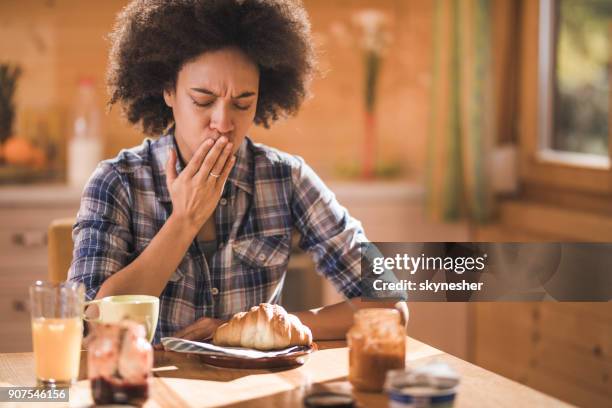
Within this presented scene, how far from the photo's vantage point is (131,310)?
1385 millimetres

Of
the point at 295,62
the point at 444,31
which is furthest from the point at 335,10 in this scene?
the point at 295,62

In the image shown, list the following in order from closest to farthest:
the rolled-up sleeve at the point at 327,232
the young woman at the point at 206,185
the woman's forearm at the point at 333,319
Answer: the woman's forearm at the point at 333,319 < the young woman at the point at 206,185 < the rolled-up sleeve at the point at 327,232

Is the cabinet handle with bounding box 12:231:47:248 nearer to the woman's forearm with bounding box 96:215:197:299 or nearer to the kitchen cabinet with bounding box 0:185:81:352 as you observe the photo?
the kitchen cabinet with bounding box 0:185:81:352

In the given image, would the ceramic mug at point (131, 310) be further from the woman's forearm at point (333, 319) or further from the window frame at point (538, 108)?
the window frame at point (538, 108)

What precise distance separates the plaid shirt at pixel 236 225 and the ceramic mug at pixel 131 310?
1.15 feet

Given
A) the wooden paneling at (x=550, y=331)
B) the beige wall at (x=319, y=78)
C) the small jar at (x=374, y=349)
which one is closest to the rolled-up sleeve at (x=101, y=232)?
the small jar at (x=374, y=349)

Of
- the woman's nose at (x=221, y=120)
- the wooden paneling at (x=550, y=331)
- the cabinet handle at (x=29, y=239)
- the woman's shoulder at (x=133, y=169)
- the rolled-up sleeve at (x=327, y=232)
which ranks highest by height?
the woman's nose at (x=221, y=120)

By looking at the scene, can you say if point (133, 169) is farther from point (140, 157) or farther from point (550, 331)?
point (550, 331)

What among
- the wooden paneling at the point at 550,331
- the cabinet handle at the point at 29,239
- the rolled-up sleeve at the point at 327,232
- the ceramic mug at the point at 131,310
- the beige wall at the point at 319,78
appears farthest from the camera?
the beige wall at the point at 319,78

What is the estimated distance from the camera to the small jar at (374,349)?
1.28 metres

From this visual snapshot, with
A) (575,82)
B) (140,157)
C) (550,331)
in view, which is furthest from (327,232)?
(575,82)

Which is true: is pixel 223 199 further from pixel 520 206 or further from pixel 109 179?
pixel 520 206

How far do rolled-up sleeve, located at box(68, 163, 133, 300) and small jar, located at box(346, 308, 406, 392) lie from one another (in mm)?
593

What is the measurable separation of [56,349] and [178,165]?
2.28ft
